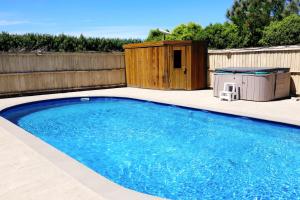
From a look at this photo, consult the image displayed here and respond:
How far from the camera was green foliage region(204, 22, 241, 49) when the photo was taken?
1049 inches

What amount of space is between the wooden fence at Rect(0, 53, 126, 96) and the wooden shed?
1.72 metres

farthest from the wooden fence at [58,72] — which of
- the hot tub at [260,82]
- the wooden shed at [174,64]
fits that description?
the hot tub at [260,82]

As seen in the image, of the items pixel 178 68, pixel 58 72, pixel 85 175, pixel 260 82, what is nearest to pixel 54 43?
pixel 58 72

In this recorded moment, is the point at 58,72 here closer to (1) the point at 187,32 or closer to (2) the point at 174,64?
(2) the point at 174,64

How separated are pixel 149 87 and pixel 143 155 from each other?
27.0ft

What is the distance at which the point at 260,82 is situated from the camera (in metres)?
9.16

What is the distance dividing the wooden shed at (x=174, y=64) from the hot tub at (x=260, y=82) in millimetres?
2435

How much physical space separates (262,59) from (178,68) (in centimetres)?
349

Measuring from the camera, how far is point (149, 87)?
1388 cm

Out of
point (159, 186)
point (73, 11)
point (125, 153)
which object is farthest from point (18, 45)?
point (159, 186)

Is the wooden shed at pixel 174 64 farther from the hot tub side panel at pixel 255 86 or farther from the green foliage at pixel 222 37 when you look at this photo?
the green foliage at pixel 222 37

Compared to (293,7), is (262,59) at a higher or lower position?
lower

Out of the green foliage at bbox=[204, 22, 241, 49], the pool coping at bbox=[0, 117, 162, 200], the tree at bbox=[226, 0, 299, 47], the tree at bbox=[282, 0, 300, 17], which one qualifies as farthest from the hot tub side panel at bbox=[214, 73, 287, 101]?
the tree at bbox=[282, 0, 300, 17]

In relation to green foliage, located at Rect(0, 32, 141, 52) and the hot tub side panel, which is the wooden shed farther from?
green foliage, located at Rect(0, 32, 141, 52)
